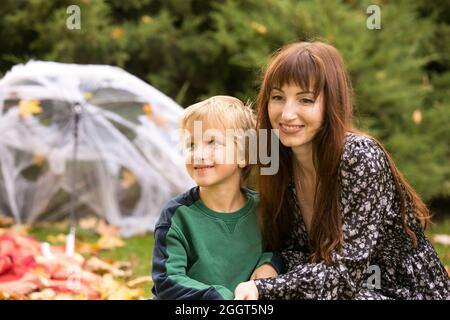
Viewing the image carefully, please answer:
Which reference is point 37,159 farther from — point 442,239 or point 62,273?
point 442,239

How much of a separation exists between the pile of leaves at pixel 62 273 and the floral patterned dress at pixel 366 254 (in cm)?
119

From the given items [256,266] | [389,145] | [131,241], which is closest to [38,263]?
[131,241]

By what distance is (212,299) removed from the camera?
2.29m

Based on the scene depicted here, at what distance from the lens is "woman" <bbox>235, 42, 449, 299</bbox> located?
2.36 meters

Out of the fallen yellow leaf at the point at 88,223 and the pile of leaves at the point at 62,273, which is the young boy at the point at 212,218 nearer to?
the pile of leaves at the point at 62,273

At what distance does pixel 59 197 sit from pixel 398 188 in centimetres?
280

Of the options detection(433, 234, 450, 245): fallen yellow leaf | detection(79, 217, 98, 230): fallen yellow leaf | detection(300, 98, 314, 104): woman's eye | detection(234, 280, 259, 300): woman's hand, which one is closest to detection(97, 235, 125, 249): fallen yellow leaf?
detection(79, 217, 98, 230): fallen yellow leaf

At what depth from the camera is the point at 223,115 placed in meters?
2.48

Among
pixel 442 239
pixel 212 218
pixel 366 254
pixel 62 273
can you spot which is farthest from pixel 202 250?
pixel 442 239

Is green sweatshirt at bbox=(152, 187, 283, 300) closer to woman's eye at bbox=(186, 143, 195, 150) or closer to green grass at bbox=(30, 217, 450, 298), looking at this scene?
woman's eye at bbox=(186, 143, 195, 150)

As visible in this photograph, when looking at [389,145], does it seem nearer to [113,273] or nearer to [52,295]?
[113,273]

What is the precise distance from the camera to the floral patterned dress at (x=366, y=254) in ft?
7.67

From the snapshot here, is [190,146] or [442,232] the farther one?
[442,232]

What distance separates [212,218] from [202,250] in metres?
0.12
